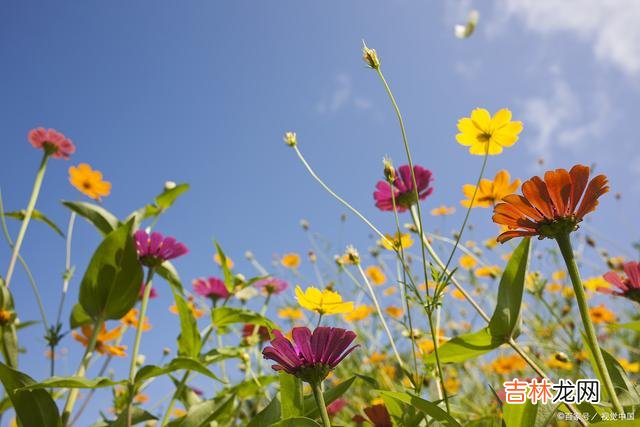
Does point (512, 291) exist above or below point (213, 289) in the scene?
below

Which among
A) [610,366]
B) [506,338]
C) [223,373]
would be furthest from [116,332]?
[610,366]

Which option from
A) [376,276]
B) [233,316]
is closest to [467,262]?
[376,276]

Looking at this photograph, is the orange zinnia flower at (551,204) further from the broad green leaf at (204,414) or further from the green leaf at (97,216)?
the green leaf at (97,216)

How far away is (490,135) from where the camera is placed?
30.3 inches

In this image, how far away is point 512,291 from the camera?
579 millimetres

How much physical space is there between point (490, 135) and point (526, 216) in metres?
0.25

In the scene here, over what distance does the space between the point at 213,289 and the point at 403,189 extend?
650 millimetres

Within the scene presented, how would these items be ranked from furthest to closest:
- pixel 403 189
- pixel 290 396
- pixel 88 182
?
1. pixel 88 182
2. pixel 403 189
3. pixel 290 396

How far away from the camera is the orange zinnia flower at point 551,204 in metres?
0.52

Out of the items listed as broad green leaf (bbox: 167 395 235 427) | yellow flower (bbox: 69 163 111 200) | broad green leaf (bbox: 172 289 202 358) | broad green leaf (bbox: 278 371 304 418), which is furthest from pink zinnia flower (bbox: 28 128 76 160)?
broad green leaf (bbox: 278 371 304 418)

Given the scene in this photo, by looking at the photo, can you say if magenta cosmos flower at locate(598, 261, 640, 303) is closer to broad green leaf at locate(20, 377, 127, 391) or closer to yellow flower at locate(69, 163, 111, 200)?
broad green leaf at locate(20, 377, 127, 391)

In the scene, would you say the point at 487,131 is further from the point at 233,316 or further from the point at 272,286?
the point at 272,286

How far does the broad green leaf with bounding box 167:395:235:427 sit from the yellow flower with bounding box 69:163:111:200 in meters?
0.70

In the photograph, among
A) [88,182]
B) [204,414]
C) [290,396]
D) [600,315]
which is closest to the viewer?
[290,396]
